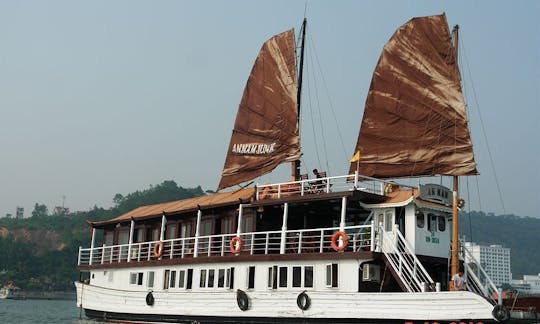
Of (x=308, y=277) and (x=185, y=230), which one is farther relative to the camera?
(x=185, y=230)

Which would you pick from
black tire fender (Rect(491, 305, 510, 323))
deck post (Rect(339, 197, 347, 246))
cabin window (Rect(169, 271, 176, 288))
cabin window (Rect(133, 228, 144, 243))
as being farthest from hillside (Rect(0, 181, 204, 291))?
black tire fender (Rect(491, 305, 510, 323))

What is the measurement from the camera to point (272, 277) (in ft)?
64.8

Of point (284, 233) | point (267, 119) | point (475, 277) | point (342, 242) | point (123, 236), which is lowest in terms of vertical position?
point (475, 277)

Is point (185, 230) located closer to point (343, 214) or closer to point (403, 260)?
point (343, 214)

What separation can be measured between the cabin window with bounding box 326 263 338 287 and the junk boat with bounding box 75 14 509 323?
0.05m

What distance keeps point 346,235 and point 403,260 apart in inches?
69.6

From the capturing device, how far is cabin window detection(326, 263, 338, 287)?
1845 centimetres

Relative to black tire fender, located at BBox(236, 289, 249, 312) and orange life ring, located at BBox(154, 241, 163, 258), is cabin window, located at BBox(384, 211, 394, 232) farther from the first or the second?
orange life ring, located at BBox(154, 241, 163, 258)

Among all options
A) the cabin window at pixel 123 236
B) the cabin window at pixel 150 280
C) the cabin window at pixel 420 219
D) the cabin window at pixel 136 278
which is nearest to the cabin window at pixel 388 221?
the cabin window at pixel 420 219

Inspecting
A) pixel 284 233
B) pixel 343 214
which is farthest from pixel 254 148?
pixel 343 214

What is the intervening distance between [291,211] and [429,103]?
574 centimetres

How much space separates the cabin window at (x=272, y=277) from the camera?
1967cm

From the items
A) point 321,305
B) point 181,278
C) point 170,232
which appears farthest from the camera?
point 170,232

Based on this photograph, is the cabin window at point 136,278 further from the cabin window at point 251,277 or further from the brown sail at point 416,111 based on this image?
the brown sail at point 416,111
